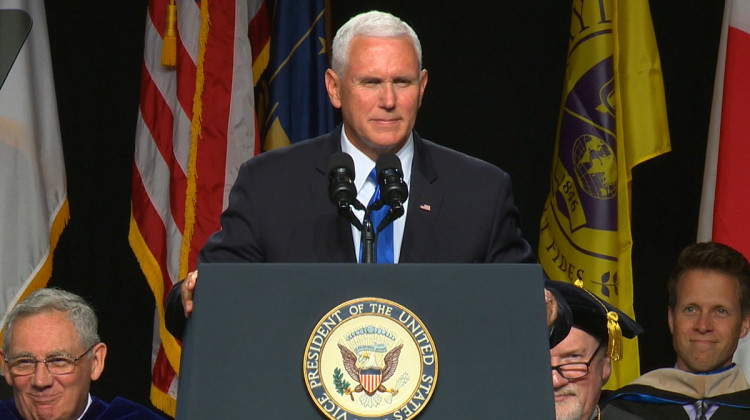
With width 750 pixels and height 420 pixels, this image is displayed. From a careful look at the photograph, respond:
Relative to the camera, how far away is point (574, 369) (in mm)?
3629

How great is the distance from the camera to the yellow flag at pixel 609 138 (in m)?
4.88

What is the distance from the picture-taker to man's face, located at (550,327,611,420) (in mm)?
3639

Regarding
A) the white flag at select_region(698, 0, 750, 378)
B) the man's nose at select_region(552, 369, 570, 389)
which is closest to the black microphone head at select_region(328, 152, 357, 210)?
the man's nose at select_region(552, 369, 570, 389)

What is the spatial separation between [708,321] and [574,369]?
0.71 meters

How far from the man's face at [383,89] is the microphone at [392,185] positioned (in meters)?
0.26

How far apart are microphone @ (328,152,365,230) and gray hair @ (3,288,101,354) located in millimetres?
1697

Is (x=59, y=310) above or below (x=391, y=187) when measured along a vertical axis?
below

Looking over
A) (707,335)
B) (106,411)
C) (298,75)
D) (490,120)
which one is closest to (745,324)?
(707,335)

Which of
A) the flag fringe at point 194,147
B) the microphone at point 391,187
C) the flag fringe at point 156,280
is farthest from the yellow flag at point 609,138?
the microphone at point 391,187

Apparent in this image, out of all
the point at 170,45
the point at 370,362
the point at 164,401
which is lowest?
the point at 164,401

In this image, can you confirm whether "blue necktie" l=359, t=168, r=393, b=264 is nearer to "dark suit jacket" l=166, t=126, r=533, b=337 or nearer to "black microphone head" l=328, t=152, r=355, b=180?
"dark suit jacket" l=166, t=126, r=533, b=337

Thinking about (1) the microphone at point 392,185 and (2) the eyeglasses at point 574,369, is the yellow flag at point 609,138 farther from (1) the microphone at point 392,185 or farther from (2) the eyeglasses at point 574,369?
(1) the microphone at point 392,185

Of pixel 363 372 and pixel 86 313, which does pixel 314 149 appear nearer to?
pixel 363 372

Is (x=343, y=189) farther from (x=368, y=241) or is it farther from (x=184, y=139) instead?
(x=184, y=139)
